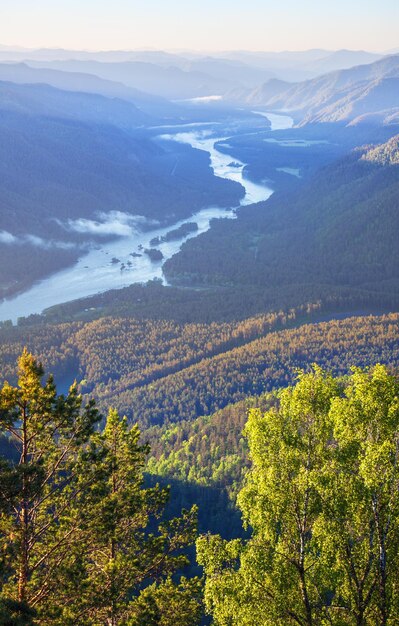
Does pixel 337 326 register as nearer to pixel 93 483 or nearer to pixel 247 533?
pixel 247 533

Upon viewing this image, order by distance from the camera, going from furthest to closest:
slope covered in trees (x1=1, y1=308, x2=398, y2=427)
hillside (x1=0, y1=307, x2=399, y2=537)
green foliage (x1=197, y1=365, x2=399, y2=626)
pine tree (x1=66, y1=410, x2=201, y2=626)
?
1. slope covered in trees (x1=1, y1=308, x2=398, y2=427)
2. hillside (x1=0, y1=307, x2=399, y2=537)
3. pine tree (x1=66, y1=410, x2=201, y2=626)
4. green foliage (x1=197, y1=365, x2=399, y2=626)

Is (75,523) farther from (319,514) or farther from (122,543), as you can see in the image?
(319,514)

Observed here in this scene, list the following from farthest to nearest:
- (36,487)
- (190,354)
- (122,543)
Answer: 1. (190,354)
2. (122,543)
3. (36,487)

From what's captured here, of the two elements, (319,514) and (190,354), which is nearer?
(319,514)

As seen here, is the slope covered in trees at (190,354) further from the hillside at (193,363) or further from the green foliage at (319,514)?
the green foliage at (319,514)

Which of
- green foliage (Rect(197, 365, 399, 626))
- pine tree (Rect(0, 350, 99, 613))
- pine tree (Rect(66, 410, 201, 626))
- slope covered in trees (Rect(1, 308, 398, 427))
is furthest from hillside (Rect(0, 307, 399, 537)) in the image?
green foliage (Rect(197, 365, 399, 626))

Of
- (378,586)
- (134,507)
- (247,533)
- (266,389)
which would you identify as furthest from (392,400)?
(266,389)

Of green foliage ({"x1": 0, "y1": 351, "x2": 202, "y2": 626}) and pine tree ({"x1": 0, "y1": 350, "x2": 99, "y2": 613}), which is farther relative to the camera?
green foliage ({"x1": 0, "y1": 351, "x2": 202, "y2": 626})

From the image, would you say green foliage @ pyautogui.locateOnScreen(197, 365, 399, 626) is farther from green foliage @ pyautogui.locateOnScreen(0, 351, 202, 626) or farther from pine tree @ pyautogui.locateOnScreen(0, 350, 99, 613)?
pine tree @ pyautogui.locateOnScreen(0, 350, 99, 613)

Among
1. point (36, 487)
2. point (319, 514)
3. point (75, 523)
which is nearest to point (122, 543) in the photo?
point (75, 523)
